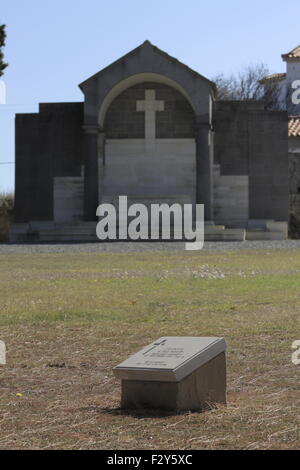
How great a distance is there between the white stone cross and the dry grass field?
18561 millimetres

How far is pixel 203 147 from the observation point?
36.9 meters

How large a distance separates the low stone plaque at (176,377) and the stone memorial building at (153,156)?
31.3 meters

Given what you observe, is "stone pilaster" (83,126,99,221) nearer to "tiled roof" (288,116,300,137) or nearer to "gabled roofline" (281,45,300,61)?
"tiled roof" (288,116,300,137)

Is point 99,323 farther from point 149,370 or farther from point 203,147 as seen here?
point 203,147

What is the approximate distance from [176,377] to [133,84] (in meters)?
33.6

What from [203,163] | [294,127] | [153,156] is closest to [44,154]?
[153,156]

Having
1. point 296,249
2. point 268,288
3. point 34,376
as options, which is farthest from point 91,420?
point 296,249

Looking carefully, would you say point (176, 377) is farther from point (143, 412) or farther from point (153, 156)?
point (153, 156)

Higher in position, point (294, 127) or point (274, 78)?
point (274, 78)

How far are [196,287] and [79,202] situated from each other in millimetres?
23708

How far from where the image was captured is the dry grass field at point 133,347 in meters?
5.98

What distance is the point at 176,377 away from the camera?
20.5ft

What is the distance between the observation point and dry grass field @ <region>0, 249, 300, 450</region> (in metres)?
5.98

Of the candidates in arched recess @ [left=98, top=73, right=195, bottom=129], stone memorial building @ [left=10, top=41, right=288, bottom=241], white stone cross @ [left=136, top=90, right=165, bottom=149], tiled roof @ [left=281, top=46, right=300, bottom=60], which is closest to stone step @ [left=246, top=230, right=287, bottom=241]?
stone memorial building @ [left=10, top=41, right=288, bottom=241]
